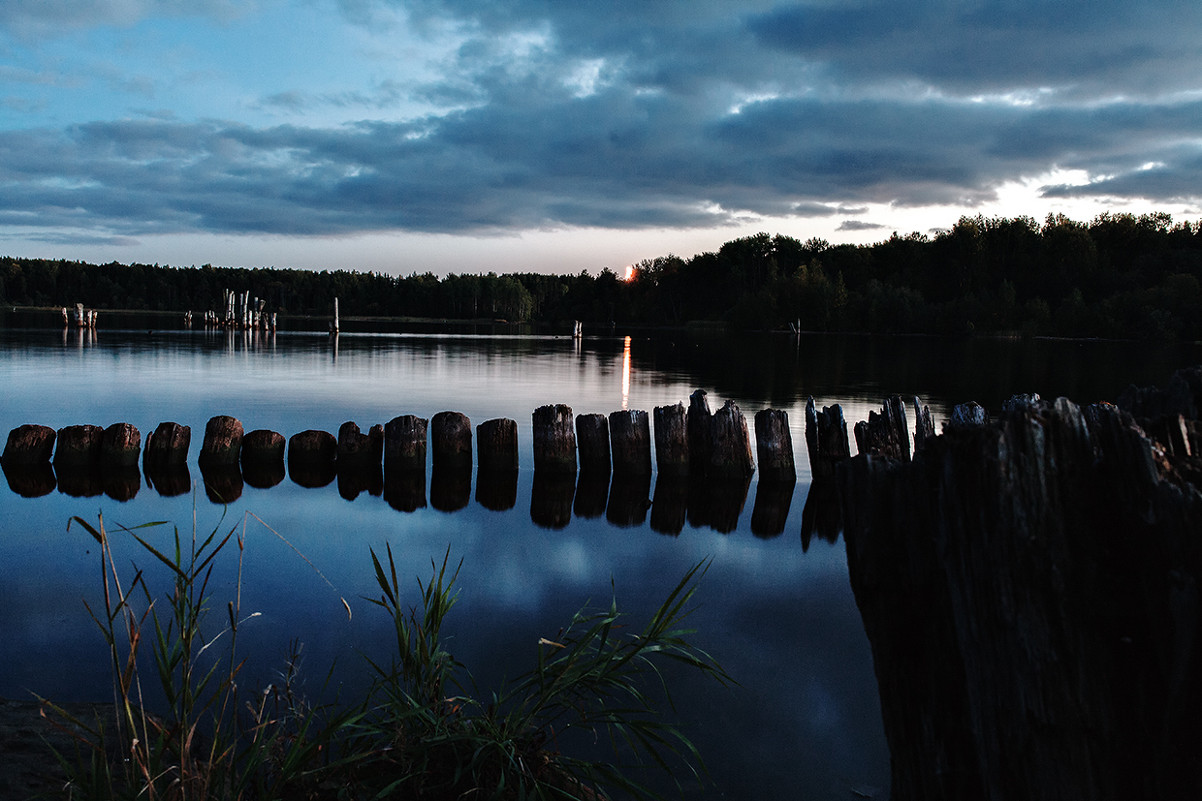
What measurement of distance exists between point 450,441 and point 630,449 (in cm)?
263

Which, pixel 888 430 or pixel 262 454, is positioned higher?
pixel 888 430

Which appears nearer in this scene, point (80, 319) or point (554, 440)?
point (554, 440)

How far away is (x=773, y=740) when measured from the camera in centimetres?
490

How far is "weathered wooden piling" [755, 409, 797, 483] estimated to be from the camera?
11.6 metres

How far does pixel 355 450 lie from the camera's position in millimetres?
11688

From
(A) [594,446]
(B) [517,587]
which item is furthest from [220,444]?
(B) [517,587]

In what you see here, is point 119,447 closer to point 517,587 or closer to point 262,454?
point 262,454

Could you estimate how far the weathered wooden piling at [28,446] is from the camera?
37.3 ft

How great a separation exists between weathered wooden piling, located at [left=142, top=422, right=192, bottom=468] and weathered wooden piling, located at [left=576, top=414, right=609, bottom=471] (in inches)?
222

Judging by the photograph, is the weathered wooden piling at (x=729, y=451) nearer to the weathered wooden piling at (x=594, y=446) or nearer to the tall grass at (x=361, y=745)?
the weathered wooden piling at (x=594, y=446)

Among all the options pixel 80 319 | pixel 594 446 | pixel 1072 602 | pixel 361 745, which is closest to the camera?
pixel 1072 602

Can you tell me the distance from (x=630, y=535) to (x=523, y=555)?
1423 mm

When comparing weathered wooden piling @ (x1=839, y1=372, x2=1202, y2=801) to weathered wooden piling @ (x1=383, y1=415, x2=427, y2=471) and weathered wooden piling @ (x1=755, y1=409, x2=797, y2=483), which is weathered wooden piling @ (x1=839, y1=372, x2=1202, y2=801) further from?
weathered wooden piling @ (x1=383, y1=415, x2=427, y2=471)

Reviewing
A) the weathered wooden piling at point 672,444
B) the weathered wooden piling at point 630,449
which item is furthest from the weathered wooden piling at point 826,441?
the weathered wooden piling at point 630,449
